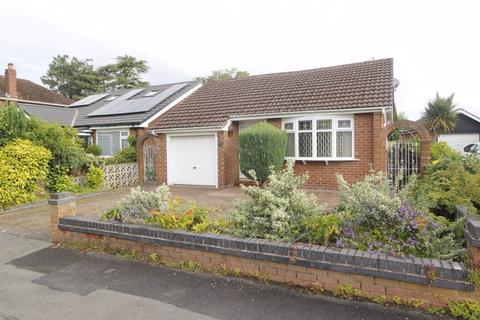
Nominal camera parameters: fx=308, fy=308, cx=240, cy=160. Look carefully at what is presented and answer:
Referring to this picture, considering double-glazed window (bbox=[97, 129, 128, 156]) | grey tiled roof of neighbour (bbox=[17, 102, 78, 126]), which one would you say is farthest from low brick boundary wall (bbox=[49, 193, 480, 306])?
grey tiled roof of neighbour (bbox=[17, 102, 78, 126])

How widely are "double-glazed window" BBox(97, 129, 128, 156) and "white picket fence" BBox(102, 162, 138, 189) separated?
2.42m

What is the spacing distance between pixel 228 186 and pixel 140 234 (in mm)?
7476

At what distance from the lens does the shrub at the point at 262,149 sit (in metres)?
9.74

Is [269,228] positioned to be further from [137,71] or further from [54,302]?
[137,71]

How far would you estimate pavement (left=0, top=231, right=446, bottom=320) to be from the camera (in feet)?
10.2

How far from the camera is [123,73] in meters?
39.1

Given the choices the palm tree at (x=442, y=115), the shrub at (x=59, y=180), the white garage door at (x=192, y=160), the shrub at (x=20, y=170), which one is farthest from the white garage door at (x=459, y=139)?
the shrub at (x=20, y=170)

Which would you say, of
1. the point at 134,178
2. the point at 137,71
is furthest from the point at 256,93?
the point at 137,71

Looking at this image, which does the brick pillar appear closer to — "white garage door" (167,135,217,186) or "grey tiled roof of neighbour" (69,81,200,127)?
"white garage door" (167,135,217,186)

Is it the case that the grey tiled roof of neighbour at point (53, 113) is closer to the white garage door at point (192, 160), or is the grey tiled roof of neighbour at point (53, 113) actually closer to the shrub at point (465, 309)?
the white garage door at point (192, 160)

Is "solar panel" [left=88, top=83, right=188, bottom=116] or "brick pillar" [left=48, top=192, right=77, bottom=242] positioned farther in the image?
"solar panel" [left=88, top=83, right=188, bottom=116]

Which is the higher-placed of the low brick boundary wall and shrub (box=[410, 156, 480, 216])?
shrub (box=[410, 156, 480, 216])

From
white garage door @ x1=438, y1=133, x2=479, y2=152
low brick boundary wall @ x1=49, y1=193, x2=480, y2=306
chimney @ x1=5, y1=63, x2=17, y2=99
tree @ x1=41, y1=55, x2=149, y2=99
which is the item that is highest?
tree @ x1=41, y1=55, x2=149, y2=99

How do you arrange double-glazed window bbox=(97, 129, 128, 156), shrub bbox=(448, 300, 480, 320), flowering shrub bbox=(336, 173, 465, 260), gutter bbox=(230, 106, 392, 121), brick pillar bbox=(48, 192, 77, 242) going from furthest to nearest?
double-glazed window bbox=(97, 129, 128, 156), gutter bbox=(230, 106, 392, 121), brick pillar bbox=(48, 192, 77, 242), flowering shrub bbox=(336, 173, 465, 260), shrub bbox=(448, 300, 480, 320)
